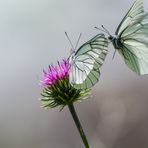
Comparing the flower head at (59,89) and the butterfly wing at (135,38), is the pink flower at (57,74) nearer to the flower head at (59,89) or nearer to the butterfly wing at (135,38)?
the flower head at (59,89)

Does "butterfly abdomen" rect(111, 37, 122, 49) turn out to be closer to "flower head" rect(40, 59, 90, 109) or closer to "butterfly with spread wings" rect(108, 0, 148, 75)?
"butterfly with spread wings" rect(108, 0, 148, 75)

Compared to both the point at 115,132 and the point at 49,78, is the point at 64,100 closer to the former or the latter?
the point at 49,78

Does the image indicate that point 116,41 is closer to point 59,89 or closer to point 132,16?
point 132,16

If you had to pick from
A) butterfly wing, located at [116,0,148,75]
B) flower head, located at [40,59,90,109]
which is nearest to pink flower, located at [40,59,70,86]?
flower head, located at [40,59,90,109]

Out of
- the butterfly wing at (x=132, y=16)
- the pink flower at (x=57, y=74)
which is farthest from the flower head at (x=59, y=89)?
the butterfly wing at (x=132, y=16)

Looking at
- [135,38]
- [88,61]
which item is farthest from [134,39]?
[88,61]

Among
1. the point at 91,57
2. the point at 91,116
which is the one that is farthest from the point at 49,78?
the point at 91,116

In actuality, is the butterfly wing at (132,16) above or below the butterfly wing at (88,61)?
above
